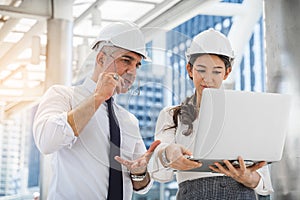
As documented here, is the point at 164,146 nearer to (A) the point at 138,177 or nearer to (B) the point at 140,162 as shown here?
(B) the point at 140,162

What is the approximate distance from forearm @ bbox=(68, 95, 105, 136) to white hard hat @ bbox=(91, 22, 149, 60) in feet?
0.52

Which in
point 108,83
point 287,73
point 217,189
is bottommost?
point 217,189

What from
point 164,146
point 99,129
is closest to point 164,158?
point 164,146

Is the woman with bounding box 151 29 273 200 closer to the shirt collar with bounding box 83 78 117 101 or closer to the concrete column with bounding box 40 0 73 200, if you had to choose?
the shirt collar with bounding box 83 78 117 101

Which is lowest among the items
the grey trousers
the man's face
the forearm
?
the grey trousers

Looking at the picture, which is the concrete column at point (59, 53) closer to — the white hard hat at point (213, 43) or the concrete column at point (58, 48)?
the concrete column at point (58, 48)

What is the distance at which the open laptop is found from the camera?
141 cm

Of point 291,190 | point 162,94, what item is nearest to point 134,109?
point 162,94

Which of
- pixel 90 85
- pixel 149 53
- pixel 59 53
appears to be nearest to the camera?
pixel 149 53

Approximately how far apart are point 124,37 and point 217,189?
65 cm

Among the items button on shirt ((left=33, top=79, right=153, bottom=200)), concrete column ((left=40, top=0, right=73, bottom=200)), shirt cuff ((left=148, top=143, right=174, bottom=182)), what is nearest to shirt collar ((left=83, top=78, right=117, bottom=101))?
button on shirt ((left=33, top=79, right=153, bottom=200))

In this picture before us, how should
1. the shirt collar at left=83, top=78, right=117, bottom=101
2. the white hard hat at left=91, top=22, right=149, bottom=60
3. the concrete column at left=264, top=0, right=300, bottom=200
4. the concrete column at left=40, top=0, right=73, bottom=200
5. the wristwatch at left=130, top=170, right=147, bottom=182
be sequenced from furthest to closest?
the concrete column at left=40, top=0, right=73, bottom=200 < the concrete column at left=264, top=0, right=300, bottom=200 < the wristwatch at left=130, top=170, right=147, bottom=182 < the shirt collar at left=83, top=78, right=117, bottom=101 < the white hard hat at left=91, top=22, right=149, bottom=60

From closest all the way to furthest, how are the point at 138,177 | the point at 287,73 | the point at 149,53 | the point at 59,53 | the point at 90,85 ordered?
the point at 149,53, the point at 90,85, the point at 138,177, the point at 287,73, the point at 59,53

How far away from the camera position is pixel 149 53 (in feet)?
4.56
